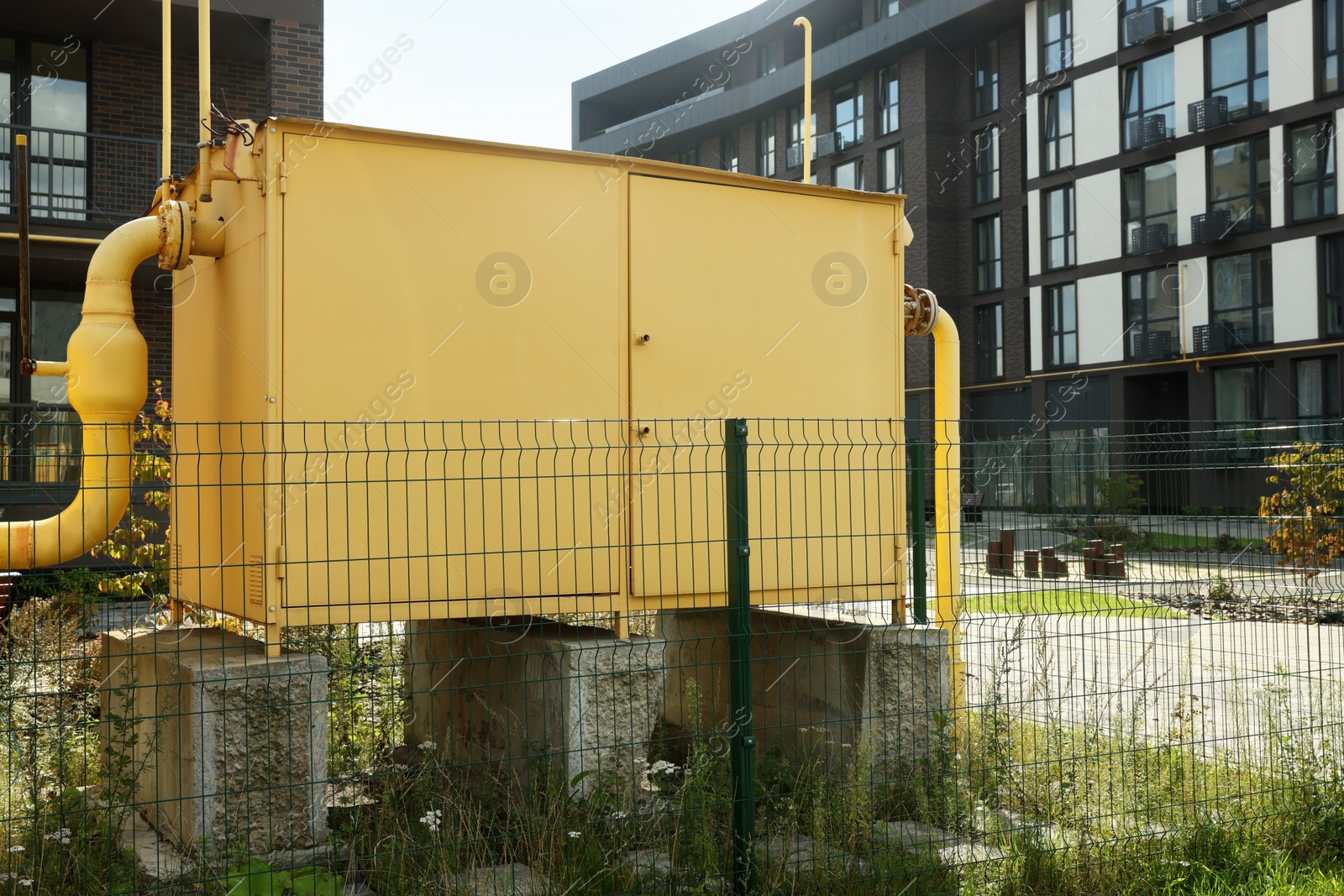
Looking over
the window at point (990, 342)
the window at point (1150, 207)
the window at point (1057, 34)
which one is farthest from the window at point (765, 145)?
the window at point (1150, 207)

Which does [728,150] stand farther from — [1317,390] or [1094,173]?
[1317,390]

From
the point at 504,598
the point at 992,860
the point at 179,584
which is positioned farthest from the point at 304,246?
the point at 992,860

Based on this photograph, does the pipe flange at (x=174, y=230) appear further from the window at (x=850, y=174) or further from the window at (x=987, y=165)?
the window at (x=850, y=174)

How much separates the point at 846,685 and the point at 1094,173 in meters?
30.9

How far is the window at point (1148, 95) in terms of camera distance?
102 feet

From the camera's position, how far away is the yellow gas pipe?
256 inches

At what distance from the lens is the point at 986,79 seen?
38.0m

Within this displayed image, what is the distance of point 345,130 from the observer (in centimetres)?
512

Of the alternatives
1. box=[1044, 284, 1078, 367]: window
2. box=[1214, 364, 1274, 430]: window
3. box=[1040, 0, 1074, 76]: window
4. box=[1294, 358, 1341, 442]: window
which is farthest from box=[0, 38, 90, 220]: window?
box=[1040, 0, 1074, 76]: window

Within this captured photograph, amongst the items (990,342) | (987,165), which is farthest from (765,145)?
(990,342)

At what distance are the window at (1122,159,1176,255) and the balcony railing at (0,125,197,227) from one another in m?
25.5

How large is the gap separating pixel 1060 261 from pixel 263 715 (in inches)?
1348

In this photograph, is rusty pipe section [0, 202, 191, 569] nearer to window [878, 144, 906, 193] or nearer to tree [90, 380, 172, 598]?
tree [90, 380, 172, 598]

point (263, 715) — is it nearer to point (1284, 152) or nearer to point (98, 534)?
point (98, 534)
